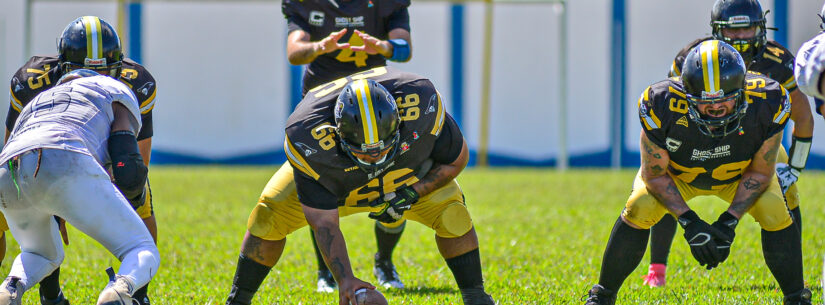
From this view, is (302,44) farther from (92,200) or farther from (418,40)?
(418,40)

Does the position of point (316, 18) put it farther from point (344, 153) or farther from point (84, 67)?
point (344, 153)

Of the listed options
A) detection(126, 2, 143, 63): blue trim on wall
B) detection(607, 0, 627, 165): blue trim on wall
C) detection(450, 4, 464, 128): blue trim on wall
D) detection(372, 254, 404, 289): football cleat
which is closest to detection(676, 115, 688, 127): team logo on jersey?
detection(372, 254, 404, 289): football cleat

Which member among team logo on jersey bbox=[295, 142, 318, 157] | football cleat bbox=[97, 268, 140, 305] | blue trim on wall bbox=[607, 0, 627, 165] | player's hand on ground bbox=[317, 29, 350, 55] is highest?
player's hand on ground bbox=[317, 29, 350, 55]

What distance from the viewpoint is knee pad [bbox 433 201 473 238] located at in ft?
15.8

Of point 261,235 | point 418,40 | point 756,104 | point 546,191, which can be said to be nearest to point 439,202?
point 261,235

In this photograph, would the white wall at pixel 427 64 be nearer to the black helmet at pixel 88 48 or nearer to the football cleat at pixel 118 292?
the black helmet at pixel 88 48

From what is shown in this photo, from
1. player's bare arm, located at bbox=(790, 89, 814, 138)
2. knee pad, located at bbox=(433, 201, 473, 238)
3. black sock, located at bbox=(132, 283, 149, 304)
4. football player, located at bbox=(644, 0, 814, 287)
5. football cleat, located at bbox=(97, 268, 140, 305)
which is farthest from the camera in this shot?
player's bare arm, located at bbox=(790, 89, 814, 138)

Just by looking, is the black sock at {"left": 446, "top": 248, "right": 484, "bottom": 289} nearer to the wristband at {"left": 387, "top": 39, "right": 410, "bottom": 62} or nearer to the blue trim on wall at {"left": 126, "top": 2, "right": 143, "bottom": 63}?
the wristband at {"left": 387, "top": 39, "right": 410, "bottom": 62}

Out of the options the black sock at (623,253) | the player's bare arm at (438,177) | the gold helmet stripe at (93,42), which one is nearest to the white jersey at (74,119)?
the gold helmet stripe at (93,42)

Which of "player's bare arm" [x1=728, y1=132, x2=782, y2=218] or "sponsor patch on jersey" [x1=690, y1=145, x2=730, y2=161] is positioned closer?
"player's bare arm" [x1=728, y1=132, x2=782, y2=218]

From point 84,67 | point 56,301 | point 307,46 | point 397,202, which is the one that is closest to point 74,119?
point 84,67

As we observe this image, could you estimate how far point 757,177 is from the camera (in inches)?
195

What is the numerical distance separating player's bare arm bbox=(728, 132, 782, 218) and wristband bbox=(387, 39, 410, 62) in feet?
7.08

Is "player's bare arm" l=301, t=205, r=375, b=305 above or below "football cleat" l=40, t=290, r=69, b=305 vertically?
above
